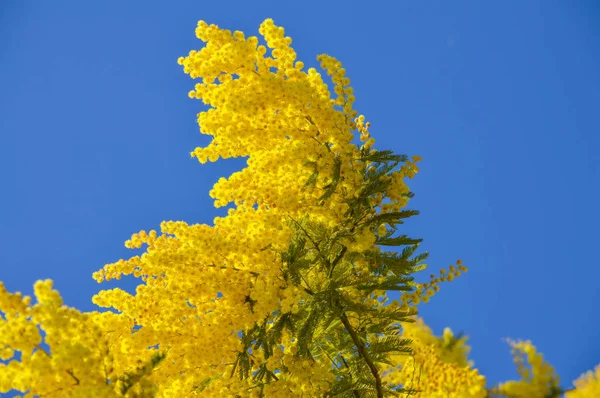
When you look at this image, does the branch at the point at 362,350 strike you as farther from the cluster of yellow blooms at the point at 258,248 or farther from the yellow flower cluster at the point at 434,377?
the yellow flower cluster at the point at 434,377

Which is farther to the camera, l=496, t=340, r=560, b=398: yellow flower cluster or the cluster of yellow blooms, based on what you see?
l=496, t=340, r=560, b=398: yellow flower cluster

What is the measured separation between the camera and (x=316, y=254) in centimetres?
720

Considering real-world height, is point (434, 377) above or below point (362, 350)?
above

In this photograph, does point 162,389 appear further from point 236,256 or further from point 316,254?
point 316,254

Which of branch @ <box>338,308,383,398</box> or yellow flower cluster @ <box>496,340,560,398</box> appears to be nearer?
branch @ <box>338,308,383,398</box>

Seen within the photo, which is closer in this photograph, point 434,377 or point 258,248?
point 258,248

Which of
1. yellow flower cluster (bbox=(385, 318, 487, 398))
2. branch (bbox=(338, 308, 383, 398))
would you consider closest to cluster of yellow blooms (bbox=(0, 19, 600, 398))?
branch (bbox=(338, 308, 383, 398))

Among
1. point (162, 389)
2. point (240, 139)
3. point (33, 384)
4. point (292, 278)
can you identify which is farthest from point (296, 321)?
point (33, 384)

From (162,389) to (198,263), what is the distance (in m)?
1.65

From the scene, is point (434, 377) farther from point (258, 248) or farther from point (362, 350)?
point (258, 248)

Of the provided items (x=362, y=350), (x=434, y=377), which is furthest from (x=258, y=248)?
(x=434, y=377)

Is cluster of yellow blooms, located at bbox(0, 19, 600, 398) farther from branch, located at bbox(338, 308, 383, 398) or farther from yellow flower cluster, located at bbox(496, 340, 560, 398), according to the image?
yellow flower cluster, located at bbox(496, 340, 560, 398)

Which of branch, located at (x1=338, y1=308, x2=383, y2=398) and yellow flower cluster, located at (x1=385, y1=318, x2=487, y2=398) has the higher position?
yellow flower cluster, located at (x1=385, y1=318, x2=487, y2=398)

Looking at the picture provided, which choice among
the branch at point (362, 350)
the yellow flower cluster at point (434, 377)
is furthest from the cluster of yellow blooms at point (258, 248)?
the yellow flower cluster at point (434, 377)
